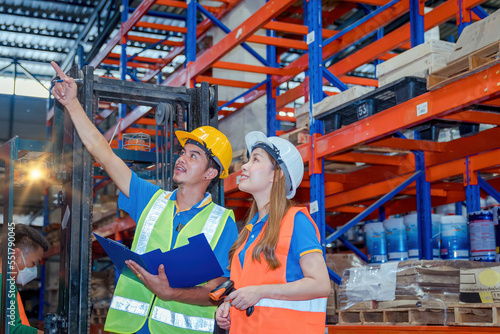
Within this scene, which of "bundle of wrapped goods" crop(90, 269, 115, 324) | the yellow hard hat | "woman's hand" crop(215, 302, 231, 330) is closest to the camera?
"woman's hand" crop(215, 302, 231, 330)

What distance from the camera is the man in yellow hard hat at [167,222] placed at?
358cm

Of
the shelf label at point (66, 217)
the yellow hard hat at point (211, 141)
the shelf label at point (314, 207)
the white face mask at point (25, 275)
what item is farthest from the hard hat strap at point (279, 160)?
the shelf label at point (314, 207)

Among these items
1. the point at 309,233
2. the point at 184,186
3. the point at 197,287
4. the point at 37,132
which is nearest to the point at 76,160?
the point at 184,186

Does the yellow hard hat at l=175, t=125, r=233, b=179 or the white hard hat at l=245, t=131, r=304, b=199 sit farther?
the yellow hard hat at l=175, t=125, r=233, b=179

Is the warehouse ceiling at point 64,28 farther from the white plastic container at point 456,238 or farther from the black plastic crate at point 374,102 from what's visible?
the white plastic container at point 456,238

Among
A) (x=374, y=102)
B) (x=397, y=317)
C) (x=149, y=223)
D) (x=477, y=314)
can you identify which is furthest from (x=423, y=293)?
(x=149, y=223)

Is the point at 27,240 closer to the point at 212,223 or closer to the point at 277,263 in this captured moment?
the point at 212,223

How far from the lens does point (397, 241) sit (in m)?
7.03

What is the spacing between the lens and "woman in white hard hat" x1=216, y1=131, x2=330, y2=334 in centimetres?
275

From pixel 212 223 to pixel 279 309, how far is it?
1071mm

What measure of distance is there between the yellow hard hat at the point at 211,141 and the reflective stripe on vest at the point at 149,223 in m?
0.41

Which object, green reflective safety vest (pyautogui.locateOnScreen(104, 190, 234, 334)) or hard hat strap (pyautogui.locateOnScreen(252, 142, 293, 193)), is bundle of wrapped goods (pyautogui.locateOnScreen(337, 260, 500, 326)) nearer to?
green reflective safety vest (pyautogui.locateOnScreen(104, 190, 234, 334))

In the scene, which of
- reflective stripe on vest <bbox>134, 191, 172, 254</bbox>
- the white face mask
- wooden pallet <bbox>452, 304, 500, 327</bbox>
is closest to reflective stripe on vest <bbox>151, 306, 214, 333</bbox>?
reflective stripe on vest <bbox>134, 191, 172, 254</bbox>

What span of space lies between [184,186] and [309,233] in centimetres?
126
